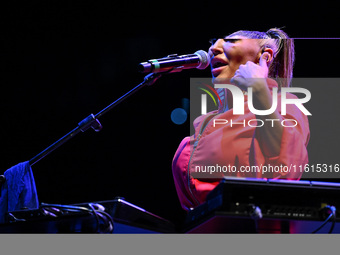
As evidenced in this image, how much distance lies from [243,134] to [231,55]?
424 mm

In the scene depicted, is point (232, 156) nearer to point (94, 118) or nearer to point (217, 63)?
point (217, 63)

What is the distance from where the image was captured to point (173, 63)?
1.93 metres

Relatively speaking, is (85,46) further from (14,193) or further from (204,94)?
(14,193)

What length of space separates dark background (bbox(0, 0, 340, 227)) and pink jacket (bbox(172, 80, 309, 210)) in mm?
734

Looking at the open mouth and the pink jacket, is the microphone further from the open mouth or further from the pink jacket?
the pink jacket

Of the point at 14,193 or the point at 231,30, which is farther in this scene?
the point at 231,30

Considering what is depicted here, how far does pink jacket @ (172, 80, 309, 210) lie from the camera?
1.81 metres

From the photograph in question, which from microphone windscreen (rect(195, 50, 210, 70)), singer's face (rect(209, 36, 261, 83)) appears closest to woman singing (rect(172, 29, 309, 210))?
singer's face (rect(209, 36, 261, 83))

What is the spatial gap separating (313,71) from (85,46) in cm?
137

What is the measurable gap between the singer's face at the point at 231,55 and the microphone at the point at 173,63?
0.37 ft

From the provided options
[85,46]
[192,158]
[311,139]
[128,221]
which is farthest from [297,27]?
[128,221]

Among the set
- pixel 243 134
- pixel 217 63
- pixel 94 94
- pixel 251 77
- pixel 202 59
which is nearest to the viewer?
pixel 251 77

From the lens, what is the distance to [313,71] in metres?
2.50

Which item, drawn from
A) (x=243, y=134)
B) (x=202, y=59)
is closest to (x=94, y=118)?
(x=202, y=59)
